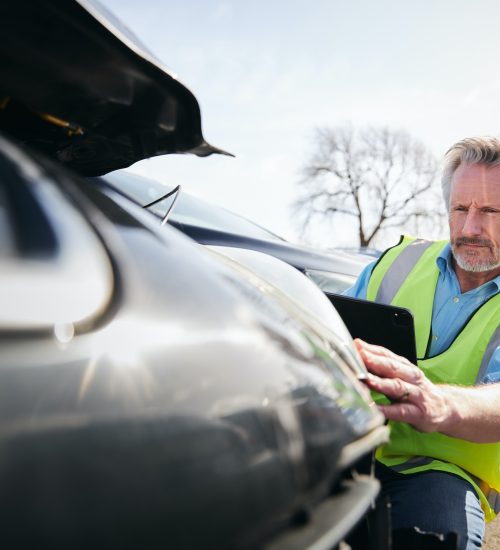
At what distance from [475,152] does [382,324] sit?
44.0 inches

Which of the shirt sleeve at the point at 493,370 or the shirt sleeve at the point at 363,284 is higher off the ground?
the shirt sleeve at the point at 363,284

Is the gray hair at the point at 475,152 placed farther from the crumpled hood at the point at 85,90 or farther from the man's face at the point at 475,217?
the crumpled hood at the point at 85,90

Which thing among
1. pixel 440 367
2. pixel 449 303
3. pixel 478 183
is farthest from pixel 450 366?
pixel 478 183

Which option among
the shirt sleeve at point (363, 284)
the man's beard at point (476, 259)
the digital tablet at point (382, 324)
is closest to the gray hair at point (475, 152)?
the man's beard at point (476, 259)

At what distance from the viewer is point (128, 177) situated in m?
3.21

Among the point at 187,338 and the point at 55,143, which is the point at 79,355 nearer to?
the point at 187,338

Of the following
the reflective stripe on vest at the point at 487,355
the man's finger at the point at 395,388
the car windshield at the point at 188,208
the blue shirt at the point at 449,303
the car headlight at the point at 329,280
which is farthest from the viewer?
the car headlight at the point at 329,280

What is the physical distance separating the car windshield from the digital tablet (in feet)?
4.85

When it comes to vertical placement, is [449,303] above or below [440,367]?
above

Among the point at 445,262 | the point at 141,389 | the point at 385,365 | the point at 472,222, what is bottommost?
the point at 385,365

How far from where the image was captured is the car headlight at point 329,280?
3.27m

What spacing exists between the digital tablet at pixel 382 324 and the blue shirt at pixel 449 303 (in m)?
0.45

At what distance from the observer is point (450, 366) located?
5.43 ft

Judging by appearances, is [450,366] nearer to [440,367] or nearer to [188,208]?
[440,367]
